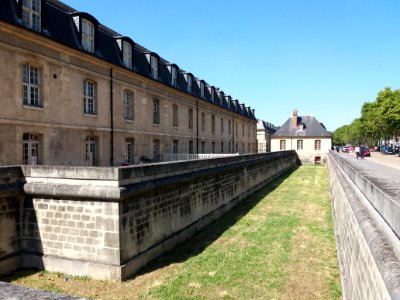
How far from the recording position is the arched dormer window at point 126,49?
17.6 meters

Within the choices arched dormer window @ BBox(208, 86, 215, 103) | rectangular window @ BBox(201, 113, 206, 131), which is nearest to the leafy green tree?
arched dormer window @ BBox(208, 86, 215, 103)

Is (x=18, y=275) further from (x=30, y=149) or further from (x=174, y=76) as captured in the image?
(x=174, y=76)

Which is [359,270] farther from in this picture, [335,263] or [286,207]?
[286,207]

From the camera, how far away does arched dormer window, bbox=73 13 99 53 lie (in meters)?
14.5

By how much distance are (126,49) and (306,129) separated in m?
37.5

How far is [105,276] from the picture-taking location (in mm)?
7352

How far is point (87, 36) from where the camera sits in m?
15.1

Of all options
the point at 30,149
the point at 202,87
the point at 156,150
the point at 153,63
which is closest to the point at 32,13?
the point at 30,149

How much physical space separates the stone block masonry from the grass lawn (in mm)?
385

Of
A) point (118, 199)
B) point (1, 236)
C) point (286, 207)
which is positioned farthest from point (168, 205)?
point (286, 207)

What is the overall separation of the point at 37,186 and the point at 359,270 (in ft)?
22.9

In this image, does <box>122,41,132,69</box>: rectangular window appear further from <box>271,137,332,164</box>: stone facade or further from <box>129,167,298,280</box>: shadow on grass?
<box>271,137,332,164</box>: stone facade

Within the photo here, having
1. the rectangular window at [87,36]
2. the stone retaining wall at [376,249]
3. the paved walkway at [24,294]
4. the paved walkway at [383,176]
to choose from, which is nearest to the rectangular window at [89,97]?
the rectangular window at [87,36]

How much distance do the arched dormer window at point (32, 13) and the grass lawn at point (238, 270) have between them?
9.03 metres
